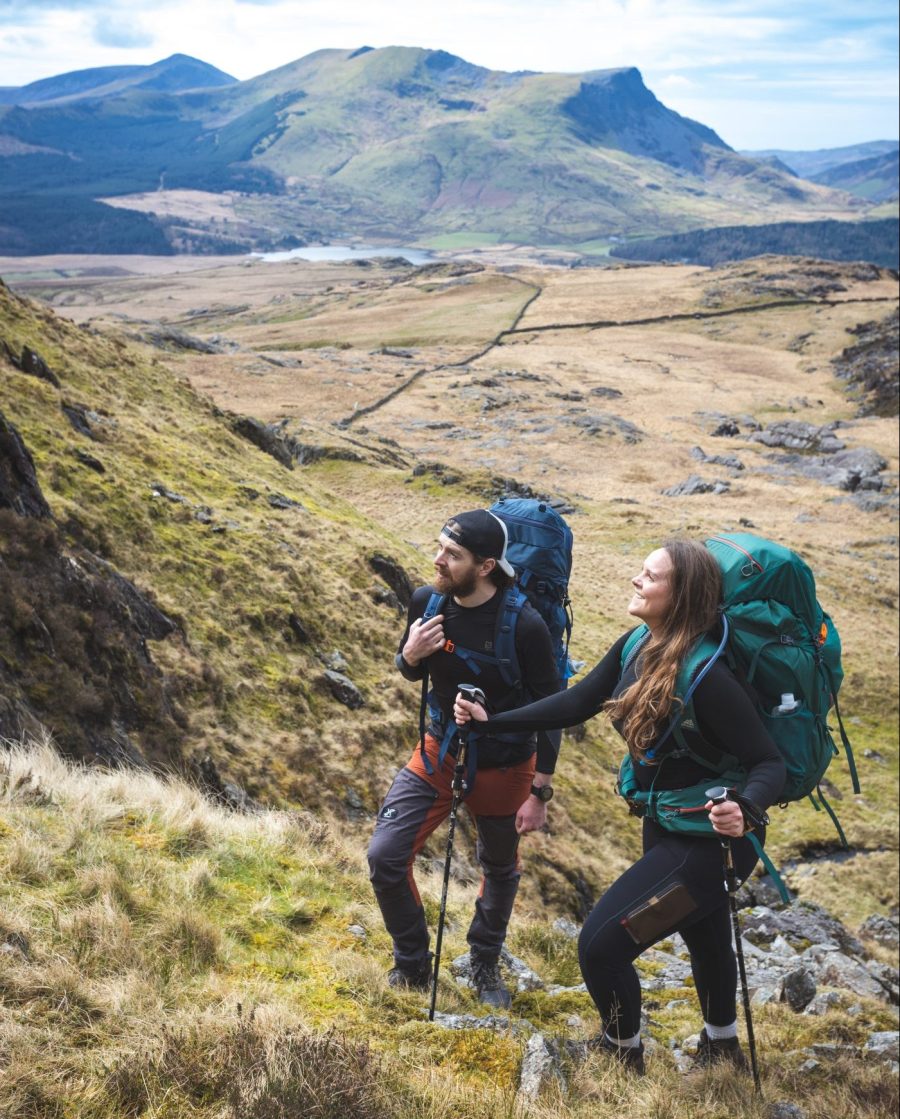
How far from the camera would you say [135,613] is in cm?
1131

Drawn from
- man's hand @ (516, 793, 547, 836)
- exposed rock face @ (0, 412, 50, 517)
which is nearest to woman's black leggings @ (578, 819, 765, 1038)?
man's hand @ (516, 793, 547, 836)

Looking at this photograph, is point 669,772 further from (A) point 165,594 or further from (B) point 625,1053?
(A) point 165,594

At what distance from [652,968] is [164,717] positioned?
6142 mm

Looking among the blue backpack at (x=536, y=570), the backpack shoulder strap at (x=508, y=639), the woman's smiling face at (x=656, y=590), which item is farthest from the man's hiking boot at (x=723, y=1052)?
the woman's smiling face at (x=656, y=590)

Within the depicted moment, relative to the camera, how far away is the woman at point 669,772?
4.97 meters

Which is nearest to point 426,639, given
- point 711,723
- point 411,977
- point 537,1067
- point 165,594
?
point 711,723

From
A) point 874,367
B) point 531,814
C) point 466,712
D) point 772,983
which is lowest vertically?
point 874,367

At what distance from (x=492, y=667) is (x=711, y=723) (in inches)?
63.6

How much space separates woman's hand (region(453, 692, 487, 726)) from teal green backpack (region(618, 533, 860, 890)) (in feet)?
3.89

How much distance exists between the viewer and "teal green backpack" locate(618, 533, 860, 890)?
5.11 meters

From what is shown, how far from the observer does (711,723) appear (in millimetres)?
5008

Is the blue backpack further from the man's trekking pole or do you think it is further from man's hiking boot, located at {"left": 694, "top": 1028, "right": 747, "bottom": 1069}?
man's hiking boot, located at {"left": 694, "top": 1028, "right": 747, "bottom": 1069}

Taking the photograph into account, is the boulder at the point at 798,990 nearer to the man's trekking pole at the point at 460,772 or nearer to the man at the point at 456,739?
the man at the point at 456,739

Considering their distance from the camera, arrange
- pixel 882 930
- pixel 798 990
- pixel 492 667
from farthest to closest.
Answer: pixel 882 930 < pixel 798 990 < pixel 492 667
